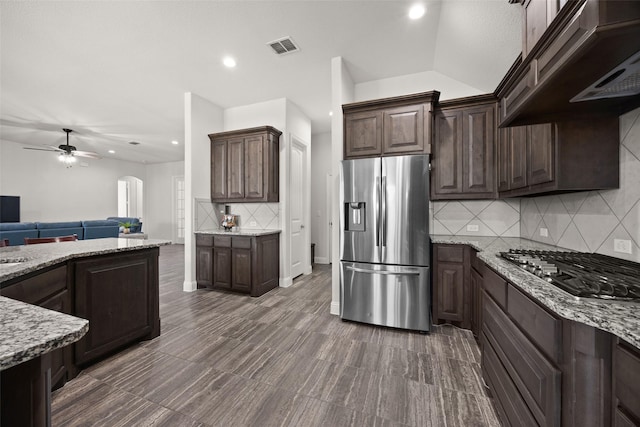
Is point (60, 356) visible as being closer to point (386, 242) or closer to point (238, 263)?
point (238, 263)

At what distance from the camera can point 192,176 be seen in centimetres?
395

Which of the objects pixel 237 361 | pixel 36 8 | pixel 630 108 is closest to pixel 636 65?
pixel 630 108

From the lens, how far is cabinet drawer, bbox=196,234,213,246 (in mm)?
3854

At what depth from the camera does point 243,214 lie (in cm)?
444

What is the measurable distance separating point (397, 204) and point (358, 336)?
1.37 metres

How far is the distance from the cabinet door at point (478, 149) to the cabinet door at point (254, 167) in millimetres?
2746

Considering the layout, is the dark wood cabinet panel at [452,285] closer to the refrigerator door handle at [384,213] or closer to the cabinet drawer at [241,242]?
the refrigerator door handle at [384,213]

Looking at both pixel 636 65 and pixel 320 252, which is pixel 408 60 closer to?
pixel 636 65

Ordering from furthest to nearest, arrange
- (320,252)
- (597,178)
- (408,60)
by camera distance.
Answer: (320,252) < (408,60) < (597,178)

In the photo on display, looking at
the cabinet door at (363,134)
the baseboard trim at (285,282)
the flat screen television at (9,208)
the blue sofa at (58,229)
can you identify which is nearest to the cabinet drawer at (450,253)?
the cabinet door at (363,134)

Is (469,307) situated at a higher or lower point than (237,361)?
higher

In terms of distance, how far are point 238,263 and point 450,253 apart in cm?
278

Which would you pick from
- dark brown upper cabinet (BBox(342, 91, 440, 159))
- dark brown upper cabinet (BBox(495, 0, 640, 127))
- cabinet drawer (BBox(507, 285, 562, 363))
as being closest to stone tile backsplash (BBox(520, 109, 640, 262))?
dark brown upper cabinet (BBox(495, 0, 640, 127))

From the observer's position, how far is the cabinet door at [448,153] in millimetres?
2779
